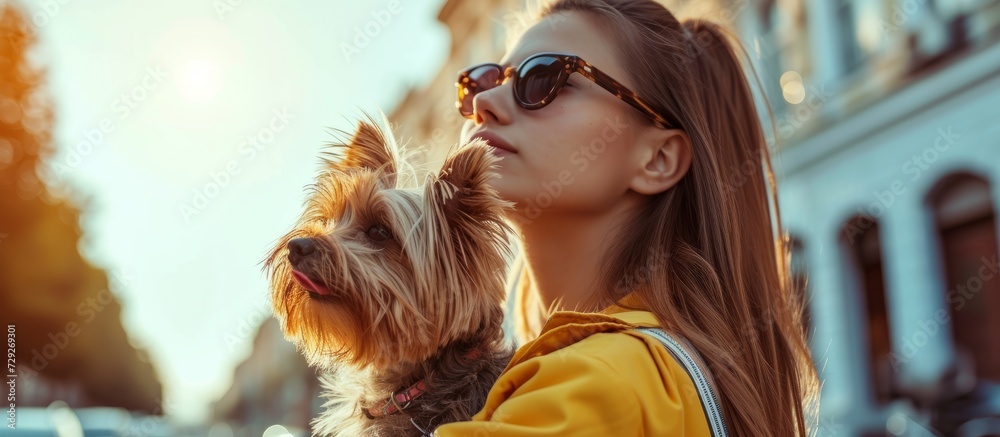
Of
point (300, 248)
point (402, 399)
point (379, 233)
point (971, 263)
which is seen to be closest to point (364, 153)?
point (379, 233)

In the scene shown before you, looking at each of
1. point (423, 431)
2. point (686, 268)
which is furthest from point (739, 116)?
point (423, 431)

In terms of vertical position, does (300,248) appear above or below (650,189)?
below

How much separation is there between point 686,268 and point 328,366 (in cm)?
131

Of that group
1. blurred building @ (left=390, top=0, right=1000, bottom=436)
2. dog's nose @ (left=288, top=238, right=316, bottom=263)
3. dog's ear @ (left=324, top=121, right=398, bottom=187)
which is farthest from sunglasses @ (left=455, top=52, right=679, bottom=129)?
blurred building @ (left=390, top=0, right=1000, bottom=436)

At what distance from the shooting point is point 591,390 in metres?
1.75

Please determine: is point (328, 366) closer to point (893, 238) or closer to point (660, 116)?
point (660, 116)

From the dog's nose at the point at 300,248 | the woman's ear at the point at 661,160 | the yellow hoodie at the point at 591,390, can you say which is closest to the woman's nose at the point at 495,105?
the woman's ear at the point at 661,160

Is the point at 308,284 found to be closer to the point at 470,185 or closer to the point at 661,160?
the point at 470,185

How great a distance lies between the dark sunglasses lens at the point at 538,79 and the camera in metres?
2.67

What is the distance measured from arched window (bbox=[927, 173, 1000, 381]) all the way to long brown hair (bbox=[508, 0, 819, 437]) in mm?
11903

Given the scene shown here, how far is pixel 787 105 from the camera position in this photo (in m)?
18.8

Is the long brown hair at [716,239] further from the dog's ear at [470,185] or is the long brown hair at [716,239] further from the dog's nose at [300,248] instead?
the dog's nose at [300,248]

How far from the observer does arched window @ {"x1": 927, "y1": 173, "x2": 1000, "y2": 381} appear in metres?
13.2

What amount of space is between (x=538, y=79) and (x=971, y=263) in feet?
43.7
